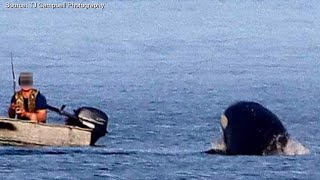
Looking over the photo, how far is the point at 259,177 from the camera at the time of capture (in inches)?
535

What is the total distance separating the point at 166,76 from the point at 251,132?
9.26m

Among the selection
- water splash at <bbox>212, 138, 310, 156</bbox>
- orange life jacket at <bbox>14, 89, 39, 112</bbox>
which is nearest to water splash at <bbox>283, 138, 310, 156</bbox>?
water splash at <bbox>212, 138, 310, 156</bbox>

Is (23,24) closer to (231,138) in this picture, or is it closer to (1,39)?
(1,39)

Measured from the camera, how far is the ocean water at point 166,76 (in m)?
14.8

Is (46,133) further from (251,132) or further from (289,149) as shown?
(289,149)

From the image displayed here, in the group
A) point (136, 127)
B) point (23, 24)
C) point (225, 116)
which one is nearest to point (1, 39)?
point (23, 24)

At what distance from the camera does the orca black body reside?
16.1 meters

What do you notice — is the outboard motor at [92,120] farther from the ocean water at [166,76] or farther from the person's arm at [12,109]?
the person's arm at [12,109]

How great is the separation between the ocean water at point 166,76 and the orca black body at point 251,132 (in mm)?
444

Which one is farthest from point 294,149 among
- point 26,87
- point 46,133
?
point 26,87

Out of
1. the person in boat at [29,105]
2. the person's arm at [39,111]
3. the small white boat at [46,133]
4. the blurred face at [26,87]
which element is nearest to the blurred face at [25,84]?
the blurred face at [26,87]

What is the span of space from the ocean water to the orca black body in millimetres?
444

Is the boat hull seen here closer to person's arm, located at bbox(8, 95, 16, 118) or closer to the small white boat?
the small white boat

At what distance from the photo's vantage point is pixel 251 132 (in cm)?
1623
